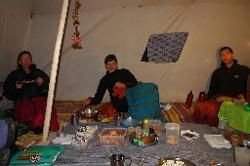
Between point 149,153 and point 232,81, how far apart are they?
3.52 metres

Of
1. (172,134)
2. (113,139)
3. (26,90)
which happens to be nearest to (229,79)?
(172,134)

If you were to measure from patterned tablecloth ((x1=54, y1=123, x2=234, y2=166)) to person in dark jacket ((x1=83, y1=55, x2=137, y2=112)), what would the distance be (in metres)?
2.21

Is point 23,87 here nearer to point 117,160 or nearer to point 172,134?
point 172,134

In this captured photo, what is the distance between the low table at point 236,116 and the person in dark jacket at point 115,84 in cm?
176

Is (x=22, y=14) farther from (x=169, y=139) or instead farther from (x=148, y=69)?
(x=169, y=139)

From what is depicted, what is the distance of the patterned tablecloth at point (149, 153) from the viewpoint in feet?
7.23

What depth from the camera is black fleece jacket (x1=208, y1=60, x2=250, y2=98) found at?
528 centimetres

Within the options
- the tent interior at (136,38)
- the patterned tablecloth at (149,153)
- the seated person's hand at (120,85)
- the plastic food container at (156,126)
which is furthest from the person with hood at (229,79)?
the patterned tablecloth at (149,153)

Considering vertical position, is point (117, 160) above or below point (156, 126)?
below

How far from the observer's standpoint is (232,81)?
5.30m

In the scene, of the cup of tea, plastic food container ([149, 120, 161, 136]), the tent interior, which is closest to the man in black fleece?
the tent interior

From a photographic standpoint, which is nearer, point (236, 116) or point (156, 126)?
point (156, 126)

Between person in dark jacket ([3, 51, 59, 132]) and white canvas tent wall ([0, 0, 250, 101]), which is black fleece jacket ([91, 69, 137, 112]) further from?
white canvas tent wall ([0, 0, 250, 101])

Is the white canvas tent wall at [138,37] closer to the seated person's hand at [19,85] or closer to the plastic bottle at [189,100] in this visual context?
the plastic bottle at [189,100]
